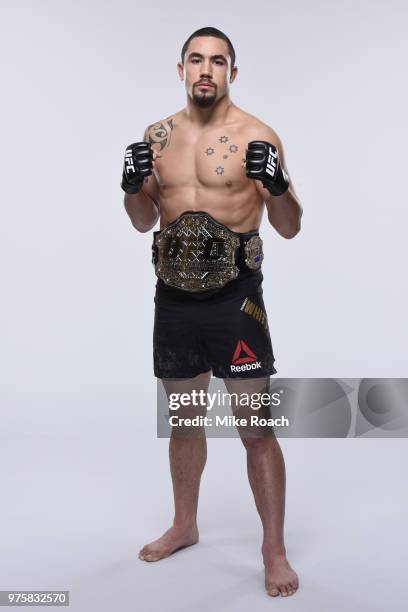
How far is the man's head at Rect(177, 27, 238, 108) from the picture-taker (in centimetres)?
354

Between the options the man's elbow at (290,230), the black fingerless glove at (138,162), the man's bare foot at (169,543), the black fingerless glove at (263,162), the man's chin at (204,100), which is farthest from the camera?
the man's bare foot at (169,543)

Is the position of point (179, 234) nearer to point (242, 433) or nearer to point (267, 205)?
point (267, 205)

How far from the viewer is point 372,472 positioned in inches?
197

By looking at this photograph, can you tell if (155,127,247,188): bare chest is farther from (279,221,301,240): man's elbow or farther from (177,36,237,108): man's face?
(279,221,301,240): man's elbow

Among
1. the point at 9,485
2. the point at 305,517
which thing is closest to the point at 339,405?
the point at 305,517

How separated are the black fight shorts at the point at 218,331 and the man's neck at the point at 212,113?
0.65 metres

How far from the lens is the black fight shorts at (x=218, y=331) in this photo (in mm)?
3650

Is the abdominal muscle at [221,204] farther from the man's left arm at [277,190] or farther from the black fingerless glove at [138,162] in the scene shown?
the black fingerless glove at [138,162]

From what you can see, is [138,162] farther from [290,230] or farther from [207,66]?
[290,230]

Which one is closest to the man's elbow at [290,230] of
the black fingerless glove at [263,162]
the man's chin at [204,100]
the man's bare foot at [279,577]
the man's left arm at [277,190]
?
the man's left arm at [277,190]

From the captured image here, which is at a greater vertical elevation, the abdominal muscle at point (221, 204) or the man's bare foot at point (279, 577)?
the abdominal muscle at point (221, 204)

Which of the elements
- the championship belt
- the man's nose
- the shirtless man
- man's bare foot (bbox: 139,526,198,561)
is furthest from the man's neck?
man's bare foot (bbox: 139,526,198,561)

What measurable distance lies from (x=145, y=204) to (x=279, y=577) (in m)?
1.68

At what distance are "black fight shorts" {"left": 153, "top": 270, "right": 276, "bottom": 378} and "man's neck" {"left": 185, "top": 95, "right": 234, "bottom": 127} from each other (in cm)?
65
